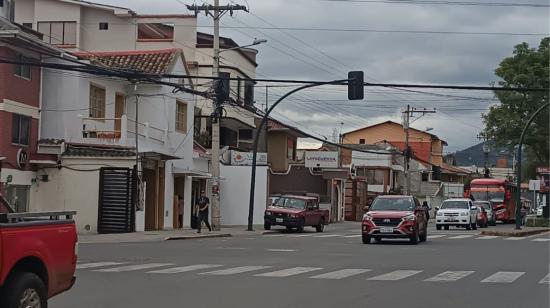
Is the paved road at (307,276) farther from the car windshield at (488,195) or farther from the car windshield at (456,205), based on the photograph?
the car windshield at (488,195)

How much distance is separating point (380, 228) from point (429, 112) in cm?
4936

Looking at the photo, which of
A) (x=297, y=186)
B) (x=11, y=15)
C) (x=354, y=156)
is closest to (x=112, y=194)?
(x=11, y=15)

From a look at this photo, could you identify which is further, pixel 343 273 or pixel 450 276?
pixel 343 273

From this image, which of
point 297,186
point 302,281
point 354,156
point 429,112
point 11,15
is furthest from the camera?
point 354,156

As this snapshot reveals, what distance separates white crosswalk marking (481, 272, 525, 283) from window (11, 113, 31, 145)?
20.4 metres

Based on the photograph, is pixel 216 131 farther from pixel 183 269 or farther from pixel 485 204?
pixel 485 204

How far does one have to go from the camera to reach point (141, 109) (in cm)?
3862

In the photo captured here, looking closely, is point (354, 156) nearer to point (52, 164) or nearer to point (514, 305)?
point (52, 164)

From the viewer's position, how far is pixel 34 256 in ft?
A: 29.8

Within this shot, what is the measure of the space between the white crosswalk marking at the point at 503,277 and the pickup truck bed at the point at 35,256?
874cm

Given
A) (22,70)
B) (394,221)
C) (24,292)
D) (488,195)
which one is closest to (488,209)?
(488,195)

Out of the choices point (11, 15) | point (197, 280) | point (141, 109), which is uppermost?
point (11, 15)

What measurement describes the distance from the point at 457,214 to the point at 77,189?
20428 millimetres

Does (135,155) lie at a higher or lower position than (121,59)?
lower
